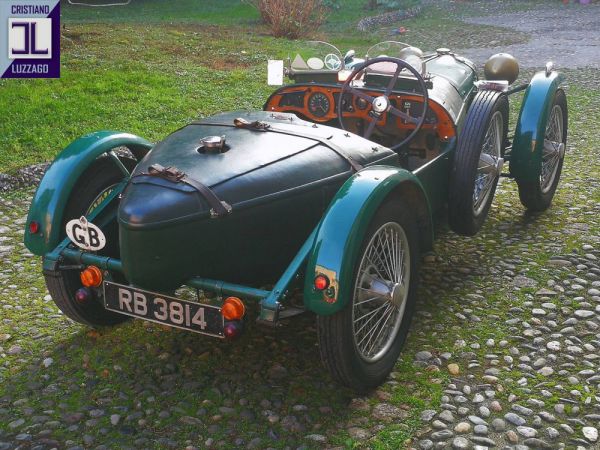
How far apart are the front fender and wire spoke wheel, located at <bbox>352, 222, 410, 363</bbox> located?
1.55 meters

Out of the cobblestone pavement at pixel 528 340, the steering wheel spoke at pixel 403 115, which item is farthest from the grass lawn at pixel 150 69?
the cobblestone pavement at pixel 528 340

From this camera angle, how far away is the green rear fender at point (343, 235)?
2.89m

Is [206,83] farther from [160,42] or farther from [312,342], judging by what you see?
[312,342]

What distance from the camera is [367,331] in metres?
3.39

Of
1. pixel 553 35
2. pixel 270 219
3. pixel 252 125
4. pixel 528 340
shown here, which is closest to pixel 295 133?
pixel 252 125

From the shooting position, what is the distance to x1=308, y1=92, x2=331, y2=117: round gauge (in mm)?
4613

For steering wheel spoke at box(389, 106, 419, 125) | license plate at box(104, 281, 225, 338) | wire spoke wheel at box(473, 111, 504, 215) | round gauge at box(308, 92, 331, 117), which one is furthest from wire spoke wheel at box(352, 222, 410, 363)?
round gauge at box(308, 92, 331, 117)

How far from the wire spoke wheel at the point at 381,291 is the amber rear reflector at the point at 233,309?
0.52 metres

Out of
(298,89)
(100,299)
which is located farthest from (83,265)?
(298,89)

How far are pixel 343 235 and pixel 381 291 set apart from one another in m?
0.45

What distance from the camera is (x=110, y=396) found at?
10.8ft

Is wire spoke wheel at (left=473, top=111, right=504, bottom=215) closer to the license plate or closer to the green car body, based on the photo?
the green car body

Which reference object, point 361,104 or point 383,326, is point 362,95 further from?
point 383,326

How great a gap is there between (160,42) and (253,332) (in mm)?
10161
